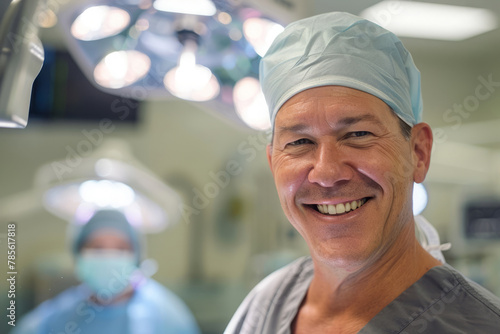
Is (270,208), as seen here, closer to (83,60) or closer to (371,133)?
(83,60)

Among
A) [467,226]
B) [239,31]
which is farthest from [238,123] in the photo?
[467,226]

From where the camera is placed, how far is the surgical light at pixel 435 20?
4.71ft

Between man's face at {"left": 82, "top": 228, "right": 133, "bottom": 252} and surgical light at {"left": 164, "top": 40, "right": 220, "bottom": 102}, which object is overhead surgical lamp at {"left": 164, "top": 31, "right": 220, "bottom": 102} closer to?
surgical light at {"left": 164, "top": 40, "right": 220, "bottom": 102}

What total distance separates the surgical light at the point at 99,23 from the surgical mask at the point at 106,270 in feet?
3.73

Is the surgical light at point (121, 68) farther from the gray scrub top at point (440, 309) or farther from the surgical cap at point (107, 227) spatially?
the surgical cap at point (107, 227)

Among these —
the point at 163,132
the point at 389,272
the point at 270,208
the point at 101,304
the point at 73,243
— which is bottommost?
the point at 101,304

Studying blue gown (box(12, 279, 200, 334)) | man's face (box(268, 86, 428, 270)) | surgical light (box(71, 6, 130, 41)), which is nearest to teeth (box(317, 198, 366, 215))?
man's face (box(268, 86, 428, 270))

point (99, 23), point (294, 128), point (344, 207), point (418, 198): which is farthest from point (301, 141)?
point (99, 23)

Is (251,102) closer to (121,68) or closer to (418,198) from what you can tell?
(121,68)

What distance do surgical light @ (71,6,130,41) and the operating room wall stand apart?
0.75 metres

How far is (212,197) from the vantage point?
2703mm

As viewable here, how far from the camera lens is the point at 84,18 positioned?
103cm

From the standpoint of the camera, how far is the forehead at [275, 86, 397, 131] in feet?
Result: 2.57

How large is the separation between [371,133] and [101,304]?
1721 millimetres
